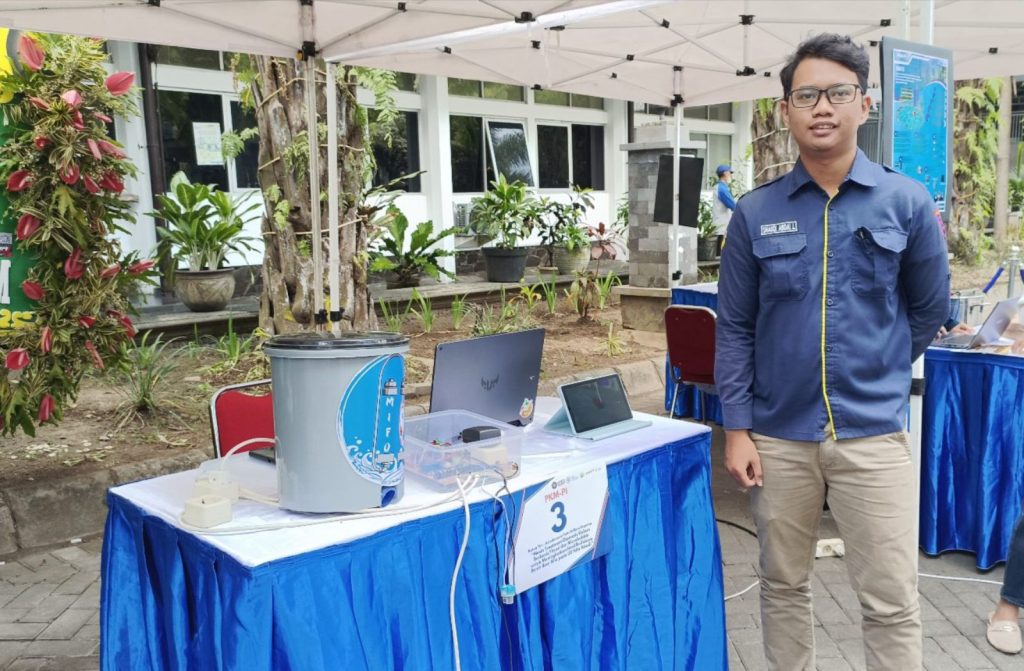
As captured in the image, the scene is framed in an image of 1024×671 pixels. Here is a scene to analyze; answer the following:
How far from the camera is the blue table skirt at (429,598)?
5.36 ft

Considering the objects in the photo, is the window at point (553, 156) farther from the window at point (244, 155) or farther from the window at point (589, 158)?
Answer: the window at point (244, 155)

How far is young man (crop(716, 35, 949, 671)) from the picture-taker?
1.99 metres

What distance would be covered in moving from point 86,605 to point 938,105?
377cm

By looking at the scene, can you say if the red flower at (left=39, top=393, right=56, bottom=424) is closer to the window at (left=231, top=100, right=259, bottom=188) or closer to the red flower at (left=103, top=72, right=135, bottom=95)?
the red flower at (left=103, top=72, right=135, bottom=95)

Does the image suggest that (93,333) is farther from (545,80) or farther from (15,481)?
(545,80)

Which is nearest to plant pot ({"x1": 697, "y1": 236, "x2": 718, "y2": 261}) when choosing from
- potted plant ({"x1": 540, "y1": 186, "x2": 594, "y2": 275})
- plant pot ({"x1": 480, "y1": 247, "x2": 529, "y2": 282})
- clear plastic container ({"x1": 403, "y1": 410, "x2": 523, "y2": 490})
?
potted plant ({"x1": 540, "y1": 186, "x2": 594, "y2": 275})

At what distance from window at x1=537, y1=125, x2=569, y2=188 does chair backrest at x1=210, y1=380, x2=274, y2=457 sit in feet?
34.6

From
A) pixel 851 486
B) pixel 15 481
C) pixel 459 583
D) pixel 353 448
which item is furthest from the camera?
pixel 15 481

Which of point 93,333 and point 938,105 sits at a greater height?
point 938,105

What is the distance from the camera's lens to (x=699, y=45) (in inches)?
202

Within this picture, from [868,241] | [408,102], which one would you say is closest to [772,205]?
[868,241]

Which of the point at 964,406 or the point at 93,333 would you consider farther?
the point at 93,333

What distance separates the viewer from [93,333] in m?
3.88

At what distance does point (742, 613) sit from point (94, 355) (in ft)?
10.00
